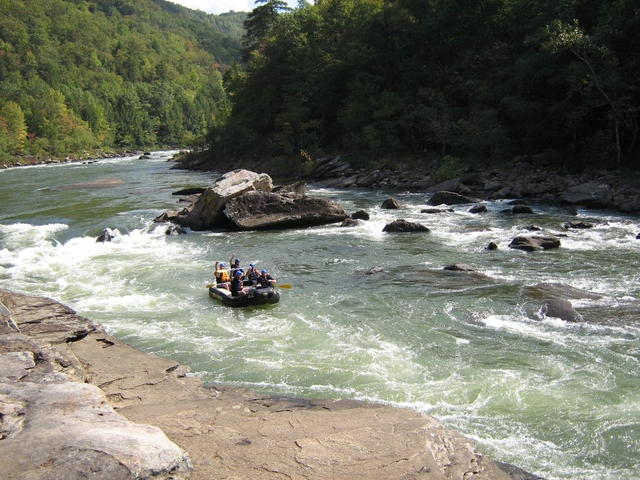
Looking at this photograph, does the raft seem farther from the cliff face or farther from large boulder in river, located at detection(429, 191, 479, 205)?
large boulder in river, located at detection(429, 191, 479, 205)

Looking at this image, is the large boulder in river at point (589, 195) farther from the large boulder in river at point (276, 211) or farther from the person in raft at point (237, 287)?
the person in raft at point (237, 287)

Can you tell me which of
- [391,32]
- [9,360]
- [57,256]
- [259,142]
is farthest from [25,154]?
[9,360]

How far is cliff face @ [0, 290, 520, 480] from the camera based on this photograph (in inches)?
191

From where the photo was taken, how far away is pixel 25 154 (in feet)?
270

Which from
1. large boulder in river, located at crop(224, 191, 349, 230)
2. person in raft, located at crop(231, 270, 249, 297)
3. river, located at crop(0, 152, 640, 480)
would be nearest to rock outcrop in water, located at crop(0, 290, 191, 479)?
river, located at crop(0, 152, 640, 480)

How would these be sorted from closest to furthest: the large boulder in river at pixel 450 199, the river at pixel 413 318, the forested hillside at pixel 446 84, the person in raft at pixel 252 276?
the river at pixel 413 318 → the person in raft at pixel 252 276 → the forested hillside at pixel 446 84 → the large boulder in river at pixel 450 199

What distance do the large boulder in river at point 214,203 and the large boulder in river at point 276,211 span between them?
35 centimetres

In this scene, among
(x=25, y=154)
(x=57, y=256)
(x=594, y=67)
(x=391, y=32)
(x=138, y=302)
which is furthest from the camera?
(x=25, y=154)

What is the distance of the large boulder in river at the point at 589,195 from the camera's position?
926 inches

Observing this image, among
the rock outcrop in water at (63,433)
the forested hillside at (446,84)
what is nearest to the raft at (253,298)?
the rock outcrop in water at (63,433)

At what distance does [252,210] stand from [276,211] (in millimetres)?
1081

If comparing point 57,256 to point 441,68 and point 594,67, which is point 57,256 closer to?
point 594,67

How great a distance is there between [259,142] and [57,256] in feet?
117

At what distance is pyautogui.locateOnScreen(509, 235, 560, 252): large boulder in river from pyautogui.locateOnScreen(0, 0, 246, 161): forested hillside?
49.8m
